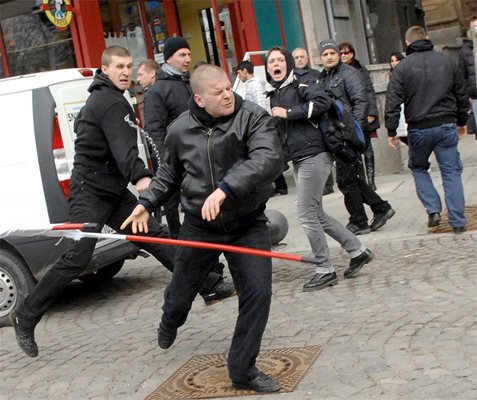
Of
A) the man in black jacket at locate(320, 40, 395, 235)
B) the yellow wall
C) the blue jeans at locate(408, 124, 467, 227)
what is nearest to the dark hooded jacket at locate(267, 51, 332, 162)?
the blue jeans at locate(408, 124, 467, 227)

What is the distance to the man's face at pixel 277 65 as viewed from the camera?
290 inches

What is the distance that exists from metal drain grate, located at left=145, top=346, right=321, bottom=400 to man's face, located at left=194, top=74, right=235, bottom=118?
1507 mm

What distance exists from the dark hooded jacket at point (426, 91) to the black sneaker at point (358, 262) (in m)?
1.76

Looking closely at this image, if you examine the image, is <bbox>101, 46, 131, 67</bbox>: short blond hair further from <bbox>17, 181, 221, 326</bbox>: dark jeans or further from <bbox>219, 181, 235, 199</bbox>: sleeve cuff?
<bbox>219, 181, 235, 199</bbox>: sleeve cuff

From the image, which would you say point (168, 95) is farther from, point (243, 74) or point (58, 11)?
point (58, 11)

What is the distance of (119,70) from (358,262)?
2.40m

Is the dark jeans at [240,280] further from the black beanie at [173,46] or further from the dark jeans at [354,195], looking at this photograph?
the dark jeans at [354,195]

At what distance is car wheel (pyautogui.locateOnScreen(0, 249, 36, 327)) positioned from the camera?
24.9ft

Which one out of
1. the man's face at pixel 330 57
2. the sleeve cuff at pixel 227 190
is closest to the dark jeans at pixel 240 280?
the sleeve cuff at pixel 227 190

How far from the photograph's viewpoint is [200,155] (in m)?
5.06

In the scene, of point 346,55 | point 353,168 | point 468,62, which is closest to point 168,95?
point 353,168

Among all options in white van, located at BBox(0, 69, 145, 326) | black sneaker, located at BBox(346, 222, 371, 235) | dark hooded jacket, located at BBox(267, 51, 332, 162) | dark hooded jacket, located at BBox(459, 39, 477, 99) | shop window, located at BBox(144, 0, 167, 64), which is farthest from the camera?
shop window, located at BBox(144, 0, 167, 64)

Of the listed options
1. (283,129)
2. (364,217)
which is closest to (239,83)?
(364,217)

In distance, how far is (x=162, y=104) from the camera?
7.84 metres
